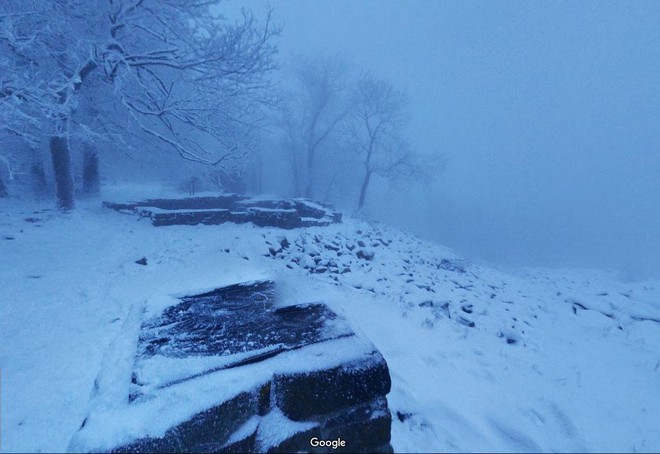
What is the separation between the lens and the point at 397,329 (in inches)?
151

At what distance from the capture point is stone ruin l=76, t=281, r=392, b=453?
125cm

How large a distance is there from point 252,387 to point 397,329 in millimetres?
2818

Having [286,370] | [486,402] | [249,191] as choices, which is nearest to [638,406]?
[486,402]

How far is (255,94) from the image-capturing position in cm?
837

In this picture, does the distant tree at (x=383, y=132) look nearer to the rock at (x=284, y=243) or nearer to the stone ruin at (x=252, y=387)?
the rock at (x=284, y=243)

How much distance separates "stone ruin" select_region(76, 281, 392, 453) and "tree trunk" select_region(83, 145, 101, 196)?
12.3 meters

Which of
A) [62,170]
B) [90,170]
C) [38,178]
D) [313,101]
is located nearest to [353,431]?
[62,170]

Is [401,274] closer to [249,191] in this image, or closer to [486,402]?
[486,402]

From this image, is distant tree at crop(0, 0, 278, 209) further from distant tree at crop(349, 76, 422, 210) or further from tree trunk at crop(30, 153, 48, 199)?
distant tree at crop(349, 76, 422, 210)

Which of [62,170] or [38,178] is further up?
[62,170]

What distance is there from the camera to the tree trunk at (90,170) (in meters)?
10.9

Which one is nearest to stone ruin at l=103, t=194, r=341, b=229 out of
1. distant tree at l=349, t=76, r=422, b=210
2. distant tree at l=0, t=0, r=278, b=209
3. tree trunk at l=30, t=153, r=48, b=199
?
distant tree at l=0, t=0, r=278, b=209

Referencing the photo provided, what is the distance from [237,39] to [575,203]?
335 ft

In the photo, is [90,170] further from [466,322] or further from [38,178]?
[466,322]
